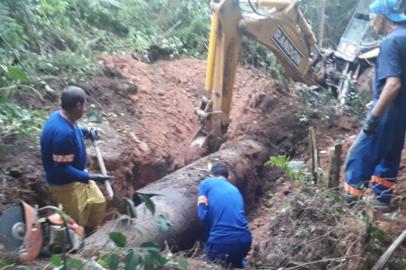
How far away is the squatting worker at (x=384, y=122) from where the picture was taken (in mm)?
5191

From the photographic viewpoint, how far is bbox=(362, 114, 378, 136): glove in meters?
5.29

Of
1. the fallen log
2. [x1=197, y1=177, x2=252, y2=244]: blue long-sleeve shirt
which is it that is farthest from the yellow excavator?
[x1=197, y1=177, x2=252, y2=244]: blue long-sleeve shirt

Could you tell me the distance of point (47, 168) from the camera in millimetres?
5484

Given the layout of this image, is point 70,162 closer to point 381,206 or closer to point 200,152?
point 200,152

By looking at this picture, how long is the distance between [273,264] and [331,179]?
91cm

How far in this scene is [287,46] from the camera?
24.9ft

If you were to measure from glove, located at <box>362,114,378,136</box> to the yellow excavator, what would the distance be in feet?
6.89

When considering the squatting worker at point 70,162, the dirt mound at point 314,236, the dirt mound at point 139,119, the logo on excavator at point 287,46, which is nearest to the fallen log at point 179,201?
the squatting worker at point 70,162

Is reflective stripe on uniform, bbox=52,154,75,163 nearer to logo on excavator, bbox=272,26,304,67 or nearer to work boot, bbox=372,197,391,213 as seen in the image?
work boot, bbox=372,197,391,213

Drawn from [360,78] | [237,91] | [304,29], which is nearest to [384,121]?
[304,29]

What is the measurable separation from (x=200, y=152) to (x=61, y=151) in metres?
2.55

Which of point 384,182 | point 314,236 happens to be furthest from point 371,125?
point 314,236

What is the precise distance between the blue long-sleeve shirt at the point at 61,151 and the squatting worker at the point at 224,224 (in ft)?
4.05

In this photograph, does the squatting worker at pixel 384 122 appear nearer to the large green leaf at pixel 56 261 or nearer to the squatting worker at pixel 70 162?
the squatting worker at pixel 70 162
